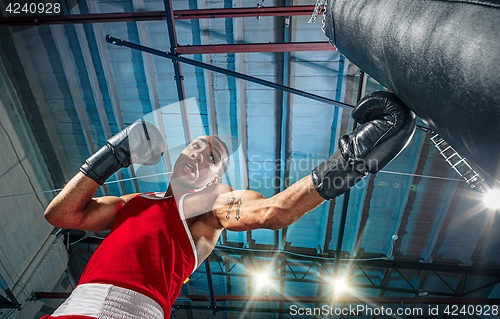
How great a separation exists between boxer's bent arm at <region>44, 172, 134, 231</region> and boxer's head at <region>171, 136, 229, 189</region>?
2.68 ft

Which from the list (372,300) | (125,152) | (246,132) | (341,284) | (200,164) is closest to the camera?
(125,152)

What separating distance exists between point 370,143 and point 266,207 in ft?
3.31

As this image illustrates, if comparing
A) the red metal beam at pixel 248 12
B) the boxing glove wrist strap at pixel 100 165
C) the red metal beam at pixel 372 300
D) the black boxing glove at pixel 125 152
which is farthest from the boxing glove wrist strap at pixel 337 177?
the red metal beam at pixel 372 300

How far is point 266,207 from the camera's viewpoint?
225cm

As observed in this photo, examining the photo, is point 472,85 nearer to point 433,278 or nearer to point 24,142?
point 24,142

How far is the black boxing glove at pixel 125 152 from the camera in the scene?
2.74 metres

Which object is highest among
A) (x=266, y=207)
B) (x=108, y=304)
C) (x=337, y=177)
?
(x=337, y=177)

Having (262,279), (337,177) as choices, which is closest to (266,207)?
(337,177)

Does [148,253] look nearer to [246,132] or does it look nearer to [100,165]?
[100,165]

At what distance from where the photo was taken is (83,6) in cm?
486

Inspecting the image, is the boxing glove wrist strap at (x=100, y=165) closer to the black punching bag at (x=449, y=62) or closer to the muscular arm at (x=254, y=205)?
the muscular arm at (x=254, y=205)

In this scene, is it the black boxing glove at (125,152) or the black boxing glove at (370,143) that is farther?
the black boxing glove at (125,152)

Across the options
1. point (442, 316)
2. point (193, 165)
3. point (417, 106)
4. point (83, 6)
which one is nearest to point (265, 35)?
point (193, 165)

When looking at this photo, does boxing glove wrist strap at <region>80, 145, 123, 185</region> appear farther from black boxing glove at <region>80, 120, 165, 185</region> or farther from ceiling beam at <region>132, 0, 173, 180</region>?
ceiling beam at <region>132, 0, 173, 180</region>
